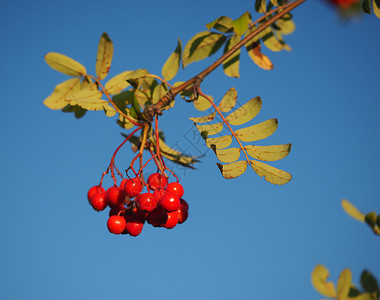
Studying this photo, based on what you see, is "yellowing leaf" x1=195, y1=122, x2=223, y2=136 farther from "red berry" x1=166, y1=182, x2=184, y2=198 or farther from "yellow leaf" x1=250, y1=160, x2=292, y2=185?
"red berry" x1=166, y1=182, x2=184, y2=198

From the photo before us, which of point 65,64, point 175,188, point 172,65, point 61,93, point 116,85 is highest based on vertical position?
point 65,64

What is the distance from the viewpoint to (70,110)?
84.0 inches

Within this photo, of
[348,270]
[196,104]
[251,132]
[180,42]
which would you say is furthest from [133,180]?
[348,270]

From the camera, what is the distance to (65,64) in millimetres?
2148

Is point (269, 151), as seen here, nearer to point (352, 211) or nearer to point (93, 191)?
point (352, 211)

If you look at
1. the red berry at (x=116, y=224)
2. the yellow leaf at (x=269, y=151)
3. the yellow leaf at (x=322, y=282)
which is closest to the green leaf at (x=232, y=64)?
the yellow leaf at (x=269, y=151)

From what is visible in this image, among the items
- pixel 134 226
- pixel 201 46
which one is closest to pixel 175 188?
pixel 134 226

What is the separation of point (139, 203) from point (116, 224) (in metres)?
0.18

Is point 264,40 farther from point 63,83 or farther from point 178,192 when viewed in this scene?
point 63,83

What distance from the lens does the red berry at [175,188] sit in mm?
1891

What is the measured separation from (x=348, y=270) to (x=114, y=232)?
3.94ft

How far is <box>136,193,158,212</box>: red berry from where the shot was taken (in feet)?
5.87

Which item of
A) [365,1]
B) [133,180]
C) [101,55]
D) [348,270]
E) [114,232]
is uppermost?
[101,55]

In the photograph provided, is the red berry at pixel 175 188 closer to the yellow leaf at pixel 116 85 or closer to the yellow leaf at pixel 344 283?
the yellow leaf at pixel 116 85
